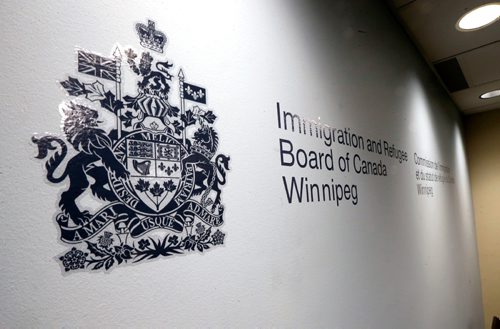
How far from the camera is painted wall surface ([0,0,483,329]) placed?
0.41 meters

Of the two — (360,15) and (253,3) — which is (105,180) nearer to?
(253,3)

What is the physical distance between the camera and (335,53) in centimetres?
123

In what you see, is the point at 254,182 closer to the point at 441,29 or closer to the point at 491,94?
the point at 441,29

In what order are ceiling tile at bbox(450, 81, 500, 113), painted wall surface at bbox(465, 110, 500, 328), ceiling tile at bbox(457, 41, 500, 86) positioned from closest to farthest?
ceiling tile at bbox(457, 41, 500, 86)
ceiling tile at bbox(450, 81, 500, 113)
painted wall surface at bbox(465, 110, 500, 328)

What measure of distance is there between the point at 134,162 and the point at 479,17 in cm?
241

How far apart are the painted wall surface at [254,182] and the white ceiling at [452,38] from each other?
24 cm

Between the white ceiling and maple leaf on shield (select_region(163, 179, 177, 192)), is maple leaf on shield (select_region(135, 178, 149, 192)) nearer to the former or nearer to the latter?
maple leaf on shield (select_region(163, 179, 177, 192))

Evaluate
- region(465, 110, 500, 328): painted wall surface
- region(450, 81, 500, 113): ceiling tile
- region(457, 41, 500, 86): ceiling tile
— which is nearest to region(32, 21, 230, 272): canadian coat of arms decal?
region(457, 41, 500, 86): ceiling tile

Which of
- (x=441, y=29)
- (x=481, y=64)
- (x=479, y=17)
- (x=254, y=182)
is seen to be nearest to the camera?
(x=254, y=182)

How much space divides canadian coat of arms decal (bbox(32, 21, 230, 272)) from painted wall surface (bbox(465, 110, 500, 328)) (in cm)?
481

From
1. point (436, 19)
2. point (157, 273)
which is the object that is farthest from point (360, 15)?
point (157, 273)

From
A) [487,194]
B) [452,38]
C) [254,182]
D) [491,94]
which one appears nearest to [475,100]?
[491,94]

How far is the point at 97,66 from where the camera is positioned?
0.48 meters

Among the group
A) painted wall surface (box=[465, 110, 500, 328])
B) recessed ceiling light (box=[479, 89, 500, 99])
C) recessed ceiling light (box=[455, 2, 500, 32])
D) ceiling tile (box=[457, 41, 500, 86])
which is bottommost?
painted wall surface (box=[465, 110, 500, 328])
